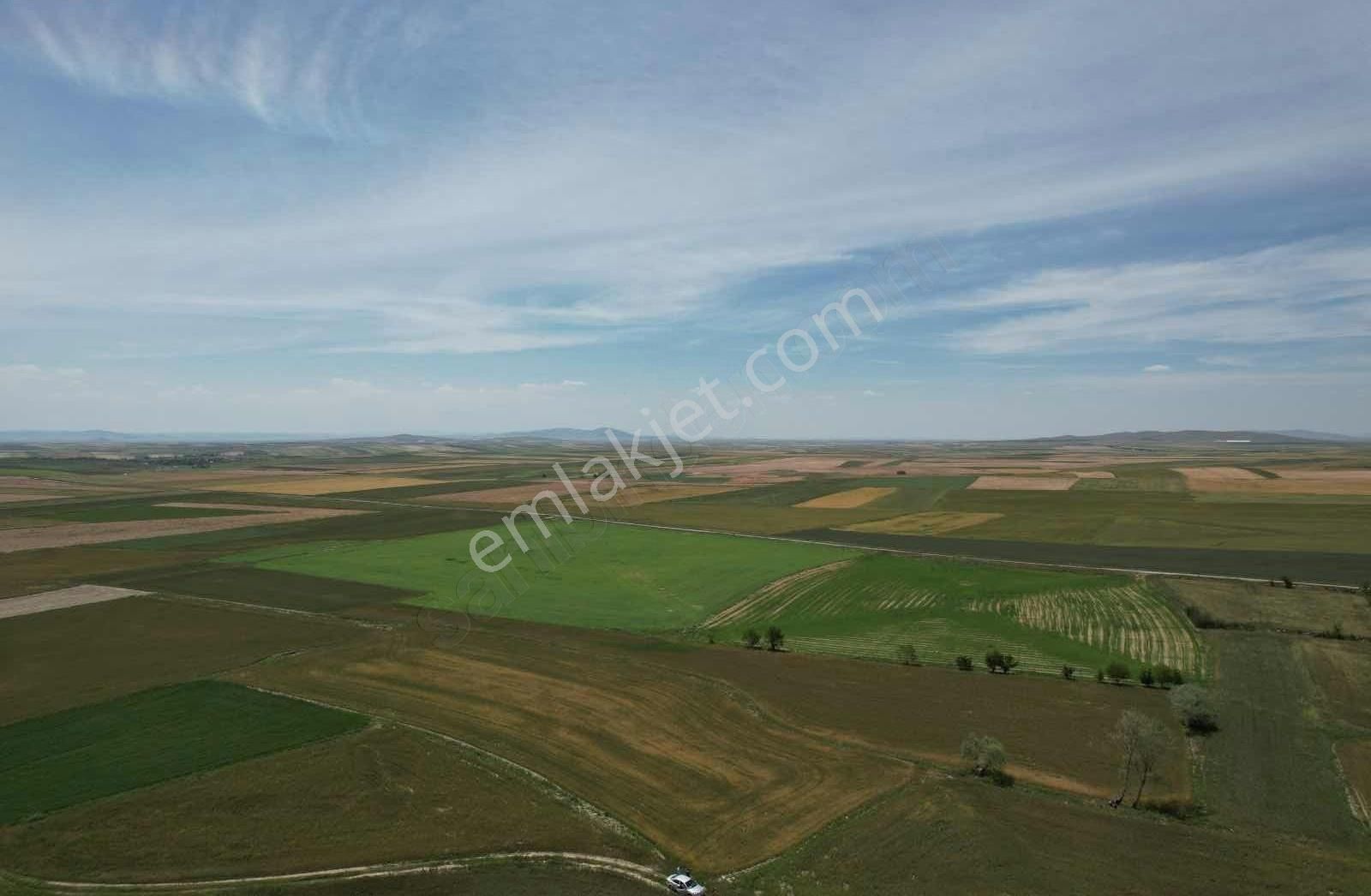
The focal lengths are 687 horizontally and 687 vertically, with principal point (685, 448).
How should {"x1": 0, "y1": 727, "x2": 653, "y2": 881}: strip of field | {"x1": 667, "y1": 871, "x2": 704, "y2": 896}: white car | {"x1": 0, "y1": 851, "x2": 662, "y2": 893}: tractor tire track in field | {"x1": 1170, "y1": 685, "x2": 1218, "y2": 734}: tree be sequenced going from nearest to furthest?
{"x1": 667, "y1": 871, "x2": 704, "y2": 896}: white car < {"x1": 0, "y1": 851, "x2": 662, "y2": 893}: tractor tire track in field < {"x1": 0, "y1": 727, "x2": 653, "y2": 881}: strip of field < {"x1": 1170, "y1": 685, "x2": 1218, "y2": 734}: tree

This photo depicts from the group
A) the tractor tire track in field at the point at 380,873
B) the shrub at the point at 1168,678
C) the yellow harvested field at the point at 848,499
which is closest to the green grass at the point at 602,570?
the tractor tire track in field at the point at 380,873

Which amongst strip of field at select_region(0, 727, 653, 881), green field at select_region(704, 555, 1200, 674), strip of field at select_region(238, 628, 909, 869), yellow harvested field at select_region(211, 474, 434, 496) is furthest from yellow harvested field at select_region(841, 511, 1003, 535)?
yellow harvested field at select_region(211, 474, 434, 496)

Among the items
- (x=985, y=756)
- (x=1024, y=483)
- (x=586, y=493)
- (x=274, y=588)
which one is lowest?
(x=985, y=756)

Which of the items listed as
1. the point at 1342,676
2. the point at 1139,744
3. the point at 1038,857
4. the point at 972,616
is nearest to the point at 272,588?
the point at 972,616

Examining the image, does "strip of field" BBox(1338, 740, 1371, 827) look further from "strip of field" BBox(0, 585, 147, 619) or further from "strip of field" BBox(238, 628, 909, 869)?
"strip of field" BBox(0, 585, 147, 619)

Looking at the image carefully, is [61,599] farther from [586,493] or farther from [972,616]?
[586,493]
